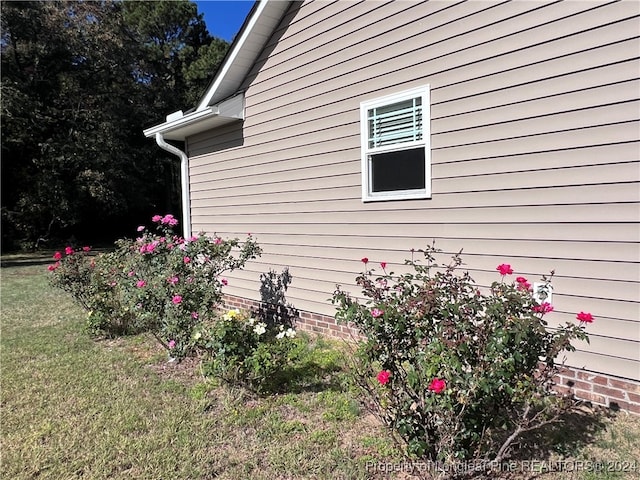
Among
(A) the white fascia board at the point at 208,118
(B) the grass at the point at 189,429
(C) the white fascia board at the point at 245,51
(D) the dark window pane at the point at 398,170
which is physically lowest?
(B) the grass at the point at 189,429

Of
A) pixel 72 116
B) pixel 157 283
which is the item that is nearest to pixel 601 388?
pixel 157 283

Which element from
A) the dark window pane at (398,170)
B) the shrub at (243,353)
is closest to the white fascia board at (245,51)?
the dark window pane at (398,170)

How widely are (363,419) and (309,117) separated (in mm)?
3655

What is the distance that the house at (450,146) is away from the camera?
317cm

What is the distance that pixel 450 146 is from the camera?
13.3ft

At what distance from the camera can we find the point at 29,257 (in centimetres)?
1681

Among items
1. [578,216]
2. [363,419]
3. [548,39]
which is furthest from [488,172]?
[363,419]

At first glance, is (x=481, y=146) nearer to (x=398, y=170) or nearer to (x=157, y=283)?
(x=398, y=170)

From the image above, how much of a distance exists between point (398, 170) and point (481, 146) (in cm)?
97

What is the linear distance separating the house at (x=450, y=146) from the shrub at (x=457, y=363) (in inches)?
50.9

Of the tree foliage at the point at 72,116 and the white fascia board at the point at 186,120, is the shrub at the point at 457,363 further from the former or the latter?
the tree foliage at the point at 72,116

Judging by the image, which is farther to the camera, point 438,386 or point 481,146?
point 481,146

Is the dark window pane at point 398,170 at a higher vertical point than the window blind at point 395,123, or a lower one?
lower

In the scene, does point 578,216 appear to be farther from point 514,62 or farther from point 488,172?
point 514,62
